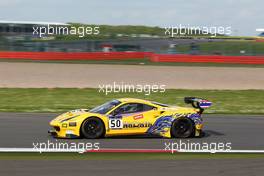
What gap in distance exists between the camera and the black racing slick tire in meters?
12.8

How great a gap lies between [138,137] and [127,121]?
0.67m

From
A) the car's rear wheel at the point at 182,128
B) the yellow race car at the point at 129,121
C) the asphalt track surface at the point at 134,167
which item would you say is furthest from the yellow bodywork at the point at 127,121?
the asphalt track surface at the point at 134,167

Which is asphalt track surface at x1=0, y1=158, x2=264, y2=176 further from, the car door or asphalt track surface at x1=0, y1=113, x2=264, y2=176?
the car door

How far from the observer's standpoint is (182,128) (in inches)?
523

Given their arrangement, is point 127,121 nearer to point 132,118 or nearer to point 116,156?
Answer: point 132,118

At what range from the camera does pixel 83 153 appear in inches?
430

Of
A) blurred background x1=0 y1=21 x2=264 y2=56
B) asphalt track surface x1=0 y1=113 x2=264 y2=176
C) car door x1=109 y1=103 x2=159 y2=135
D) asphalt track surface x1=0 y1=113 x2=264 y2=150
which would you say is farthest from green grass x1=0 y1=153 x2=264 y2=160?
blurred background x1=0 y1=21 x2=264 y2=56

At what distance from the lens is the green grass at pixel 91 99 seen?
20.0 meters

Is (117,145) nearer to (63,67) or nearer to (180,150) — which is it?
(180,150)

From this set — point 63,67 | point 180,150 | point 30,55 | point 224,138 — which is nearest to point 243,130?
point 224,138

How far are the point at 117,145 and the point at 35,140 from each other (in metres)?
1.93

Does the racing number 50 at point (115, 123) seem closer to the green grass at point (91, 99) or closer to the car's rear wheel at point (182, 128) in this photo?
the car's rear wheel at point (182, 128)

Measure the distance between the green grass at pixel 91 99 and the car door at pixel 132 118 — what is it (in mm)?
6457

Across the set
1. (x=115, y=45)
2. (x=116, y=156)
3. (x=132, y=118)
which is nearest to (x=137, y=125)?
(x=132, y=118)
